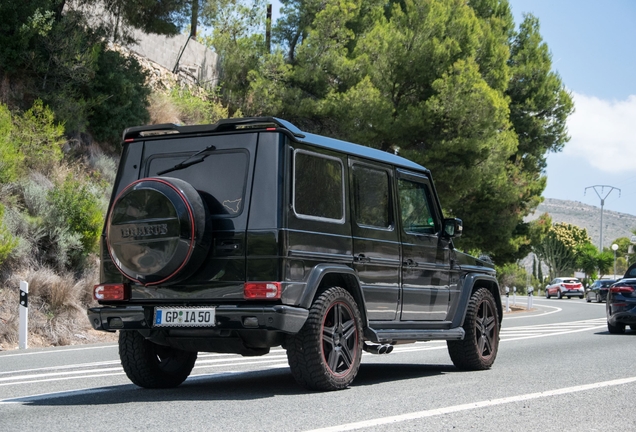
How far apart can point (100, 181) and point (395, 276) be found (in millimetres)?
13976

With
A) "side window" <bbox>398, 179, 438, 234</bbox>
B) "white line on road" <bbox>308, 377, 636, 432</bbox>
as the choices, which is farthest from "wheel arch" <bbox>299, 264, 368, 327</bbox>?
"white line on road" <bbox>308, 377, 636, 432</bbox>

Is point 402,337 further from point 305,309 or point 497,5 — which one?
point 497,5

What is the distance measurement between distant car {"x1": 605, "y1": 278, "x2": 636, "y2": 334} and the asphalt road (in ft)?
19.3

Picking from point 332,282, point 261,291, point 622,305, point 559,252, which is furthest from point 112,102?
point 559,252

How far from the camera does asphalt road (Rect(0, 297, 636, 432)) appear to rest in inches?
230

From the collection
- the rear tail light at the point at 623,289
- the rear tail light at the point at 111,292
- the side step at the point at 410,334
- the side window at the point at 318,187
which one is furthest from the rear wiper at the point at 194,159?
the rear tail light at the point at 623,289

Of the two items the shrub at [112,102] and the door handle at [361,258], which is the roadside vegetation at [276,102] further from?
the door handle at [361,258]

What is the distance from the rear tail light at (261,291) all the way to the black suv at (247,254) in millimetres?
11

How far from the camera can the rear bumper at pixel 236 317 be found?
693 centimetres

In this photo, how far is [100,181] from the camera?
835 inches

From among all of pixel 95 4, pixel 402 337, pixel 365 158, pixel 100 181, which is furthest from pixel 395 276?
pixel 95 4

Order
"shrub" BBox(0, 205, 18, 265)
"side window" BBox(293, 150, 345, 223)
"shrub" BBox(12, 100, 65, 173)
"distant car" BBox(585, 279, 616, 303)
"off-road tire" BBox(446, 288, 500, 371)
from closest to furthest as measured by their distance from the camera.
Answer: "side window" BBox(293, 150, 345, 223) → "off-road tire" BBox(446, 288, 500, 371) → "shrub" BBox(0, 205, 18, 265) → "shrub" BBox(12, 100, 65, 173) → "distant car" BBox(585, 279, 616, 303)

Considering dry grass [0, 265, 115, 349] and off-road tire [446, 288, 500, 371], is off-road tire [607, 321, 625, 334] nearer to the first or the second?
off-road tire [446, 288, 500, 371]

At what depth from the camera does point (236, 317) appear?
7.04 m
